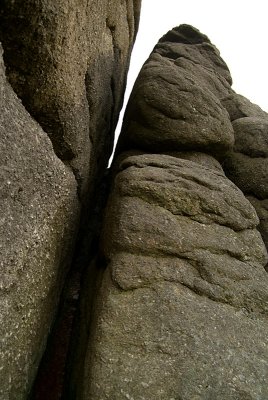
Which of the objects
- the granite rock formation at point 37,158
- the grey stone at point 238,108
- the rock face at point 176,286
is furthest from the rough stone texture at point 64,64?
the grey stone at point 238,108

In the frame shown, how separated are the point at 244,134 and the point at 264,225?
2.98 m

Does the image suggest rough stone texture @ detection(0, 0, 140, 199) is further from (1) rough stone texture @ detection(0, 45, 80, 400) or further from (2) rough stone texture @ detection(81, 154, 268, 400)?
(2) rough stone texture @ detection(81, 154, 268, 400)

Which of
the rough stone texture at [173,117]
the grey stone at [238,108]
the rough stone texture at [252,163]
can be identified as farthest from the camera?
the grey stone at [238,108]

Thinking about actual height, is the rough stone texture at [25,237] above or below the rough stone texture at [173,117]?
below

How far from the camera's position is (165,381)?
4.21 meters

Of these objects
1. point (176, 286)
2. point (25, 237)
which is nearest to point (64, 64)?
point (25, 237)

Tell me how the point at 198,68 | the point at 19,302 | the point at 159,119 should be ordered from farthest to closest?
the point at 198,68 < the point at 159,119 < the point at 19,302

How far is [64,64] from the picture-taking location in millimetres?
5047

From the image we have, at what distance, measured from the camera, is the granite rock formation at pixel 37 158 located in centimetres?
403

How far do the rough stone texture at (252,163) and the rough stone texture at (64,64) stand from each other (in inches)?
162

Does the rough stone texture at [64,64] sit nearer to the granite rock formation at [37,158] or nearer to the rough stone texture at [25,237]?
the granite rock formation at [37,158]

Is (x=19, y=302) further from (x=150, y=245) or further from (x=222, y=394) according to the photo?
(x=222, y=394)

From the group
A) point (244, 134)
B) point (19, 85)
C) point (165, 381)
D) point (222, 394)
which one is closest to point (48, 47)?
point (19, 85)

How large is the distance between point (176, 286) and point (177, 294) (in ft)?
0.51
